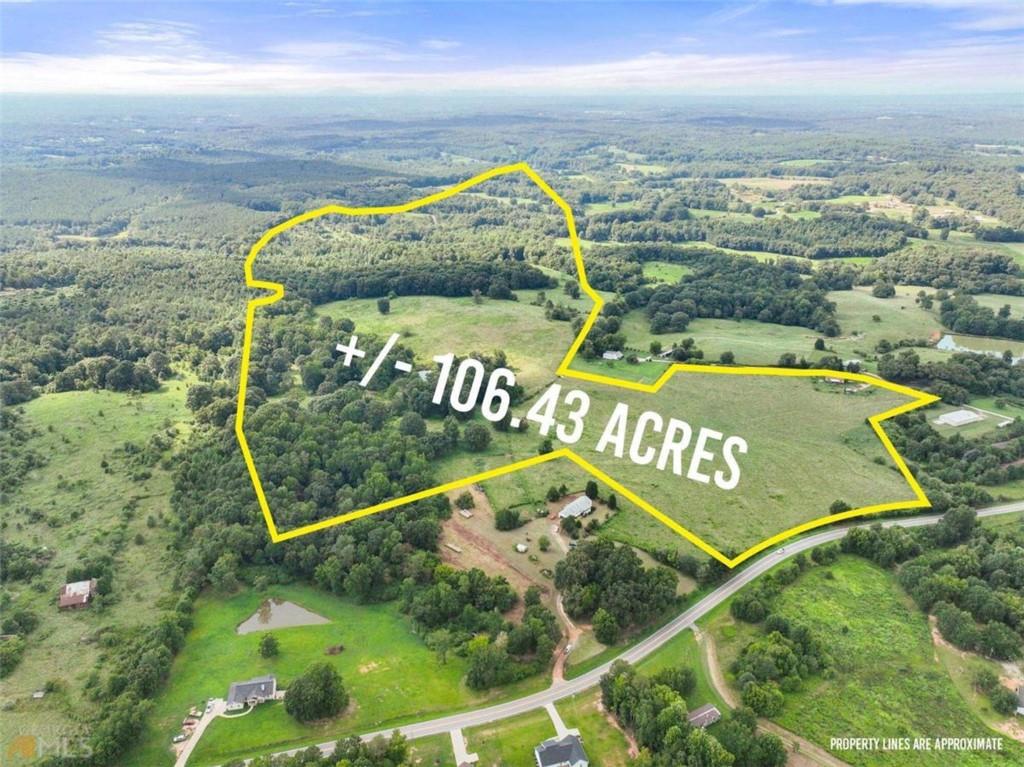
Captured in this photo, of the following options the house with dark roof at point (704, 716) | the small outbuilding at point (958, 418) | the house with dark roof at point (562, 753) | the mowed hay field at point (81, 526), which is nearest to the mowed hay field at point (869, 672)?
the house with dark roof at point (704, 716)

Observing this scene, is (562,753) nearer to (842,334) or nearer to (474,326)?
(474,326)

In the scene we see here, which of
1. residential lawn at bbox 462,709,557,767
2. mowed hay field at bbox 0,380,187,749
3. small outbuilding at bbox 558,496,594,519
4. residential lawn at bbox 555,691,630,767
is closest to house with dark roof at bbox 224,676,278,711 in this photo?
mowed hay field at bbox 0,380,187,749

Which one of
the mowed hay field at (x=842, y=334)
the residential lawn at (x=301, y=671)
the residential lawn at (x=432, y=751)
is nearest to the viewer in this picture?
the residential lawn at (x=432, y=751)

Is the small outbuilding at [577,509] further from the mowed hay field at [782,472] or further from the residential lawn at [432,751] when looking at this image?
the residential lawn at [432,751]

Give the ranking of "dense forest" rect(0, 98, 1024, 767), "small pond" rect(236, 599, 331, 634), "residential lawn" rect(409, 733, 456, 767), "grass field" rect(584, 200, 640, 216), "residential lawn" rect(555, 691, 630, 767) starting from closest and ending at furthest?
"residential lawn" rect(409, 733, 456, 767) < "residential lawn" rect(555, 691, 630, 767) < "dense forest" rect(0, 98, 1024, 767) < "small pond" rect(236, 599, 331, 634) < "grass field" rect(584, 200, 640, 216)

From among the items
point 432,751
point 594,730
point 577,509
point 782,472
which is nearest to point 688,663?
point 594,730

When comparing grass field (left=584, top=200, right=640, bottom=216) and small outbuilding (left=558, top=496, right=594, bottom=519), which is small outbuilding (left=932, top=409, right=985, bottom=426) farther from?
grass field (left=584, top=200, right=640, bottom=216)

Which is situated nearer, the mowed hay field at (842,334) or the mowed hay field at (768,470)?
the mowed hay field at (768,470)

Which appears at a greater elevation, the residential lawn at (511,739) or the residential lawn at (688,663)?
the residential lawn at (688,663)
